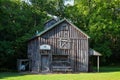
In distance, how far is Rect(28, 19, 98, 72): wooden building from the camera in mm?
33844

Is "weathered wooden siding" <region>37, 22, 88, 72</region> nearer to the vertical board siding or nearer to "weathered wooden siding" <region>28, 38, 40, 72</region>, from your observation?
the vertical board siding

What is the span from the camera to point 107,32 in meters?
47.3

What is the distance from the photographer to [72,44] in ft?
112

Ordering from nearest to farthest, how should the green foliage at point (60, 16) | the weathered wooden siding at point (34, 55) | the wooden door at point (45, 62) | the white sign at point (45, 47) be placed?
the white sign at point (45, 47)
the wooden door at point (45, 62)
the weathered wooden siding at point (34, 55)
the green foliage at point (60, 16)

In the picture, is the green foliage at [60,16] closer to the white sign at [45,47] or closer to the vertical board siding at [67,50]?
the vertical board siding at [67,50]

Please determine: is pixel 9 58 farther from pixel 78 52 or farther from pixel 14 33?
pixel 78 52

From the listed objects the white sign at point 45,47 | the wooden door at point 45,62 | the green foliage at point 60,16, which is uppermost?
the green foliage at point 60,16

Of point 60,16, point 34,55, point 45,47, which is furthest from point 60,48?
point 60,16

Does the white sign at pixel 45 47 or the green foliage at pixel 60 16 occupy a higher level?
the green foliage at pixel 60 16

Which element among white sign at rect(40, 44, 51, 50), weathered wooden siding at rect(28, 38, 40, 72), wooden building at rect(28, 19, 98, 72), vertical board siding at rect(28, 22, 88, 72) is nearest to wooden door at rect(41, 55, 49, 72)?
wooden building at rect(28, 19, 98, 72)

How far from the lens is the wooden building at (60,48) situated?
1332 inches

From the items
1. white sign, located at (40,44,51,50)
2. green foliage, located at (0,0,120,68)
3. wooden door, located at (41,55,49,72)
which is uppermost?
green foliage, located at (0,0,120,68)

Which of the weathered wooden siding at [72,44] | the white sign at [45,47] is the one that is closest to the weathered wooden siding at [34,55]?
the weathered wooden siding at [72,44]

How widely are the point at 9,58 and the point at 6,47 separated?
211 centimetres
